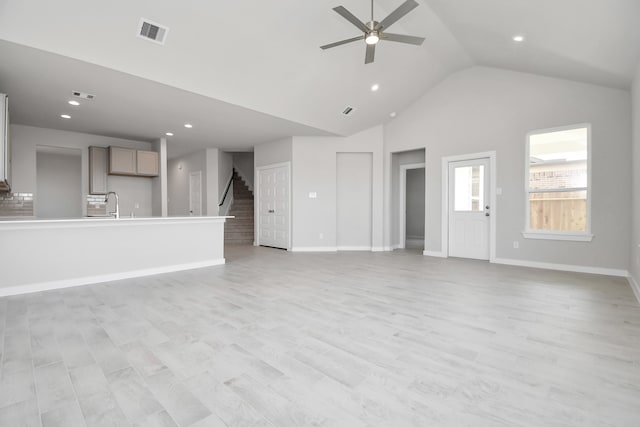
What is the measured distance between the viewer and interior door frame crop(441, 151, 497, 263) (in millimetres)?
6340

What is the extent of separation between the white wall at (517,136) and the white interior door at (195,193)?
5.91 metres

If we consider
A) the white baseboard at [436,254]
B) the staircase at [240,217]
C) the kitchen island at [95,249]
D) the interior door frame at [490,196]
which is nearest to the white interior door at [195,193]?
the staircase at [240,217]

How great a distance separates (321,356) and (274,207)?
21.0 ft

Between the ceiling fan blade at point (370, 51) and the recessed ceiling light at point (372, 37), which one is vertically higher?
the recessed ceiling light at point (372, 37)

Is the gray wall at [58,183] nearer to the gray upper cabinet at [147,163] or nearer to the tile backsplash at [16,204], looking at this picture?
the tile backsplash at [16,204]

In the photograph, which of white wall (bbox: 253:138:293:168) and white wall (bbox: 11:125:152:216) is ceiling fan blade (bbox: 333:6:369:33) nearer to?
white wall (bbox: 253:138:293:168)

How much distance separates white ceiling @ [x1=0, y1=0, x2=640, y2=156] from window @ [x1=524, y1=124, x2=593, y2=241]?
0.96m

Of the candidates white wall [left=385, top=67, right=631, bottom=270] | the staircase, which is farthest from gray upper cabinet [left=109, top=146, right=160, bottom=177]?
white wall [left=385, top=67, right=631, bottom=270]

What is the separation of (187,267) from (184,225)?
0.73 metres

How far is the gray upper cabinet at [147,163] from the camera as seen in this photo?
7.42 m

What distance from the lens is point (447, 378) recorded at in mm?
2018

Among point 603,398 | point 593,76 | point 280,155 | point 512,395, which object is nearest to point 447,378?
point 512,395

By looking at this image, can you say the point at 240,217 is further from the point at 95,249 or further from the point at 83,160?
the point at 95,249

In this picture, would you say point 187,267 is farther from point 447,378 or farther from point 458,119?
point 458,119
